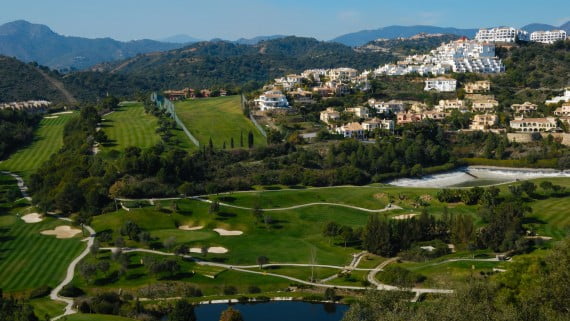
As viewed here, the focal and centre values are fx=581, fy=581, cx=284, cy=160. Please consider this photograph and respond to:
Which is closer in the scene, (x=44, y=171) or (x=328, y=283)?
(x=328, y=283)

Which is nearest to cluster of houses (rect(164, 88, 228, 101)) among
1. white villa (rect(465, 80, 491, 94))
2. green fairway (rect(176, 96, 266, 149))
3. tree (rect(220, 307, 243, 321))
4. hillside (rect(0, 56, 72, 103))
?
green fairway (rect(176, 96, 266, 149))

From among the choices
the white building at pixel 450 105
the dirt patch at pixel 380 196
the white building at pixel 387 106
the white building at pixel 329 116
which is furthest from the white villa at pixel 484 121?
the dirt patch at pixel 380 196

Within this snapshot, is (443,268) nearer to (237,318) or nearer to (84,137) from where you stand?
(237,318)

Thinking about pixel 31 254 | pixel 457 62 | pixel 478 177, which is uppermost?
pixel 457 62

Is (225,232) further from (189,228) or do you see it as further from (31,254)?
(31,254)

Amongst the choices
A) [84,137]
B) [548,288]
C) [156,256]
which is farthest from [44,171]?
[548,288]

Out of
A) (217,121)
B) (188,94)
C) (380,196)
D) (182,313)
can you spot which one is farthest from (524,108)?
(182,313)

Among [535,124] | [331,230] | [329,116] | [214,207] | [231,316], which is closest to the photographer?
[231,316]

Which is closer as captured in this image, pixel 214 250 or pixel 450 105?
pixel 214 250
